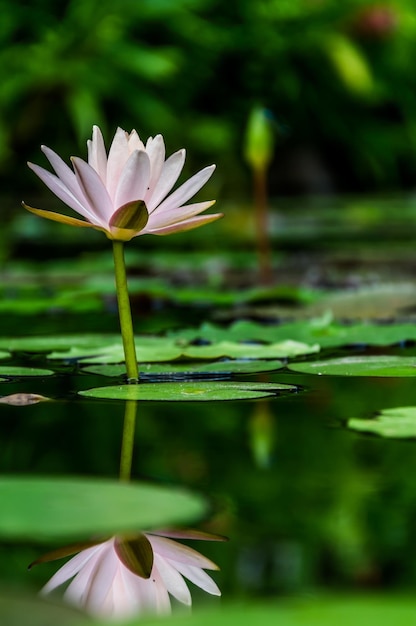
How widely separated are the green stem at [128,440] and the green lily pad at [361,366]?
23 centimetres

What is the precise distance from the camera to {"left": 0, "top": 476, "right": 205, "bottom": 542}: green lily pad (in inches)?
20.5

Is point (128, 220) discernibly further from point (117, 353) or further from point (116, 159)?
point (117, 353)

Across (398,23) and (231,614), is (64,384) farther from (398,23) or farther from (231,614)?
(398,23)

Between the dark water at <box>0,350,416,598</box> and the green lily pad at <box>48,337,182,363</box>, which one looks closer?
the dark water at <box>0,350,416,598</box>

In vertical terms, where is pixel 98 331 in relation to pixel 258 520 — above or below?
above

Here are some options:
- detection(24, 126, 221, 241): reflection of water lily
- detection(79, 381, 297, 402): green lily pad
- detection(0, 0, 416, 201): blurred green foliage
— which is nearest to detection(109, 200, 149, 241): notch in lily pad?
detection(24, 126, 221, 241): reflection of water lily

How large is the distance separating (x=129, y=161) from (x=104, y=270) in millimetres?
1631

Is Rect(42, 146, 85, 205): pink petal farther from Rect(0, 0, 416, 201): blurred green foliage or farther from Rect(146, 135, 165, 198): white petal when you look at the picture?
Rect(0, 0, 416, 201): blurred green foliage

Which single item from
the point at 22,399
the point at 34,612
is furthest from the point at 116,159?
the point at 34,612

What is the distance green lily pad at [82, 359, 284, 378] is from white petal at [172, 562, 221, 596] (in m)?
0.57

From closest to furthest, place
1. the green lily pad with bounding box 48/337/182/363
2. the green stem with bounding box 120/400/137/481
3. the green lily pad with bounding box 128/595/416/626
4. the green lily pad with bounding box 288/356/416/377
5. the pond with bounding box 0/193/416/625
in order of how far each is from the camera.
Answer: the green lily pad with bounding box 128/595/416/626 < the pond with bounding box 0/193/416/625 < the green stem with bounding box 120/400/137/481 < the green lily pad with bounding box 288/356/416/377 < the green lily pad with bounding box 48/337/182/363

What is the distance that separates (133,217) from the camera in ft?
2.97

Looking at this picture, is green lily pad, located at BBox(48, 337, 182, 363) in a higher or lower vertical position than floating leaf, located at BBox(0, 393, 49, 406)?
higher

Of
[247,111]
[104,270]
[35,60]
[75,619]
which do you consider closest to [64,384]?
[75,619]
